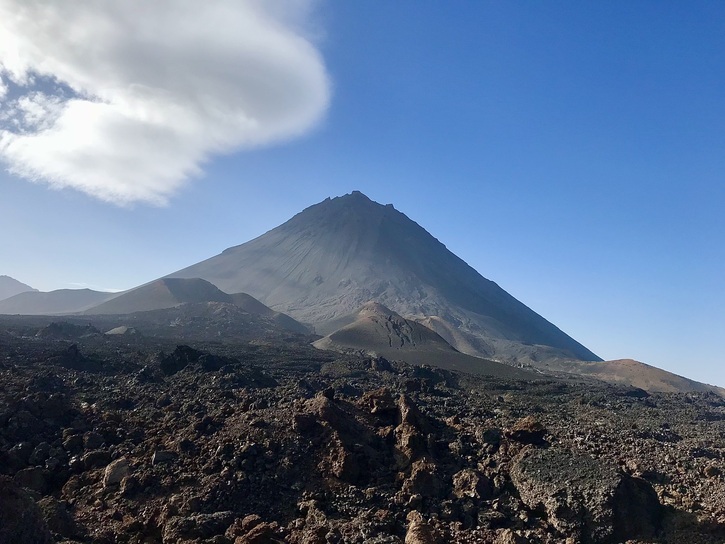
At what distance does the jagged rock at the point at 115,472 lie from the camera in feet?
28.9

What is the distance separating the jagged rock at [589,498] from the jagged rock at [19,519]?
6.75 meters

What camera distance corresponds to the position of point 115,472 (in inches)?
352

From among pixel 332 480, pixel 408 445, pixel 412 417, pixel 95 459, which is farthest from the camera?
pixel 412 417

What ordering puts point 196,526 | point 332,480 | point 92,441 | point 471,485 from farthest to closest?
point 92,441
point 332,480
point 471,485
point 196,526

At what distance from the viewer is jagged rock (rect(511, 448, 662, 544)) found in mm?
7336

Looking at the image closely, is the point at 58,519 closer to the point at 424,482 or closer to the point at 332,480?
the point at 332,480

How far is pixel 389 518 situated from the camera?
7.31 m

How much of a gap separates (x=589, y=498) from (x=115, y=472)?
7659 millimetres

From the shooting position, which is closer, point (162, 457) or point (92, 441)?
point (162, 457)

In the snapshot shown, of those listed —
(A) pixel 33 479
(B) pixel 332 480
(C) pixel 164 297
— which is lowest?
(A) pixel 33 479

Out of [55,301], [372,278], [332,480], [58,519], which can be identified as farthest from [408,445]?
[55,301]

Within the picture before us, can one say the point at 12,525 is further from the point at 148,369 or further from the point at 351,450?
the point at 148,369

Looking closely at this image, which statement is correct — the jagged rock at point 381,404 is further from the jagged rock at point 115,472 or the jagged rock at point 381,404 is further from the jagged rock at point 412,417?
the jagged rock at point 115,472

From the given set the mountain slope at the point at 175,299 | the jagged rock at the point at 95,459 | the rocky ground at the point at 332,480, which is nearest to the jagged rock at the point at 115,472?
the rocky ground at the point at 332,480
